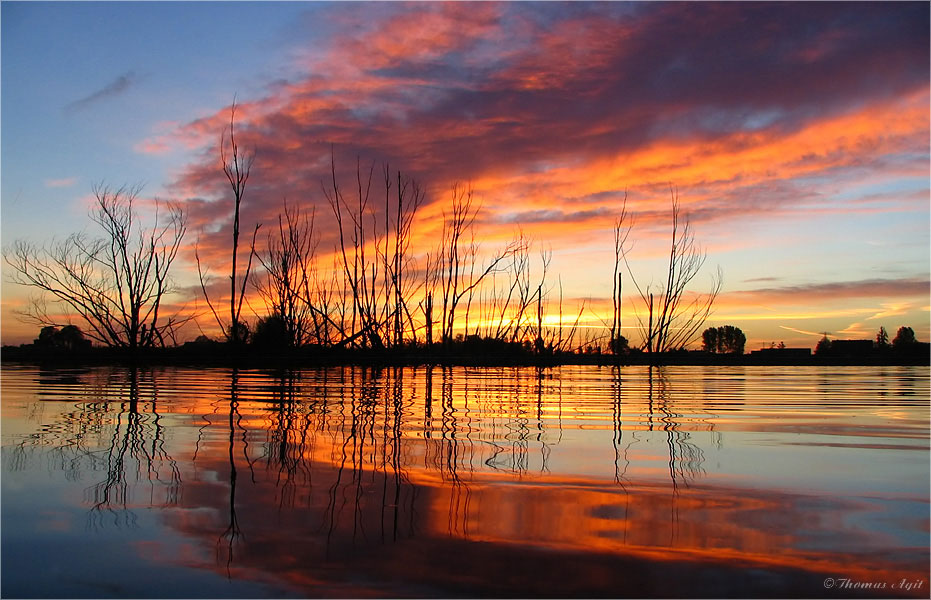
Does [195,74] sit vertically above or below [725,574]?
Answer: above

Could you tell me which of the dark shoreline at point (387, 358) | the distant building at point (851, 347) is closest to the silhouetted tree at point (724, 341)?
the dark shoreline at point (387, 358)

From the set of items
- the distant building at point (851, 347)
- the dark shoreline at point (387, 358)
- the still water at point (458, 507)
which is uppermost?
the distant building at point (851, 347)

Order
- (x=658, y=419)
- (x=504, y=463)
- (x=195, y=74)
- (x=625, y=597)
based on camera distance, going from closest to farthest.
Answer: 1. (x=625, y=597)
2. (x=504, y=463)
3. (x=658, y=419)
4. (x=195, y=74)

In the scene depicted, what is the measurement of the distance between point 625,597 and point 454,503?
744mm

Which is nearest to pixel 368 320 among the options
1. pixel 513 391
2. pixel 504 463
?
pixel 513 391

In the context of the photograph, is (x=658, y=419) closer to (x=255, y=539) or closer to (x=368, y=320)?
(x=255, y=539)

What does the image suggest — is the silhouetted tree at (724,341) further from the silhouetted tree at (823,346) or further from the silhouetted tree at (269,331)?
the silhouetted tree at (269,331)

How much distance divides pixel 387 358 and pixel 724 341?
10164mm

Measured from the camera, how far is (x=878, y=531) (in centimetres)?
179

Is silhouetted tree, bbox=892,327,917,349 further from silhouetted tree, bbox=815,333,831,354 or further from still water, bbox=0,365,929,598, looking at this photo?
still water, bbox=0,365,929,598

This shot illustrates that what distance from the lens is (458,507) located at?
198 centimetres

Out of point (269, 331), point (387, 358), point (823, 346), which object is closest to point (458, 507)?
point (387, 358)

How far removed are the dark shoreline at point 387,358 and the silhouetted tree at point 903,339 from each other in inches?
18.6

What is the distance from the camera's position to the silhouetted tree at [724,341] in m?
17.2
